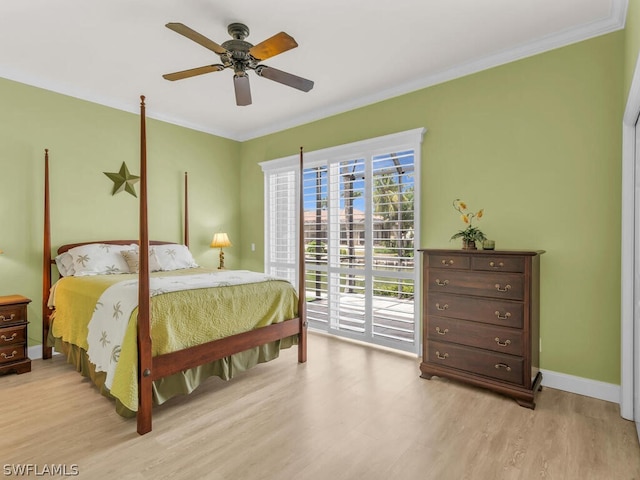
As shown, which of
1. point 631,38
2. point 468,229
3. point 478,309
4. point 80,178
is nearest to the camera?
point 631,38

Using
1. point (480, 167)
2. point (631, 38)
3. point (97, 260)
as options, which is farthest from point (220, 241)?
point (631, 38)

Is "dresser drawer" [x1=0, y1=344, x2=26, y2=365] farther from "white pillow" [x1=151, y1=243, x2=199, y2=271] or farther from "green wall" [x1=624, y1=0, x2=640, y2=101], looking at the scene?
"green wall" [x1=624, y1=0, x2=640, y2=101]

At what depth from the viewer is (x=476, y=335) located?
278cm

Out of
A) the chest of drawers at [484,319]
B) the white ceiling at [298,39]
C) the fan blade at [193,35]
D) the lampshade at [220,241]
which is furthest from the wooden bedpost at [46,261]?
the chest of drawers at [484,319]

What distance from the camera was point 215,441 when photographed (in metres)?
2.14

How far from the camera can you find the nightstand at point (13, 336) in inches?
121

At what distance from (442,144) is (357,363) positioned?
7.41ft

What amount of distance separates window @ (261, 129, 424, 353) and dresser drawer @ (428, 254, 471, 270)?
613 millimetres

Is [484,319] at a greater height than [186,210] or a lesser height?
lesser

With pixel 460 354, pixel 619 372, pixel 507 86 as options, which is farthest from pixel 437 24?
pixel 619 372

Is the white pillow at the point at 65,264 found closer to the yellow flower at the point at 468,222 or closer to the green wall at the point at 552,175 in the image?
the green wall at the point at 552,175

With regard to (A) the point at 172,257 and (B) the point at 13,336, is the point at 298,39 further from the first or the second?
(B) the point at 13,336

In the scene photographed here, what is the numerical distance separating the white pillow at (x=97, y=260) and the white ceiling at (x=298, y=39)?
167 centimetres

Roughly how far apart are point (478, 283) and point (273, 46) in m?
2.25
